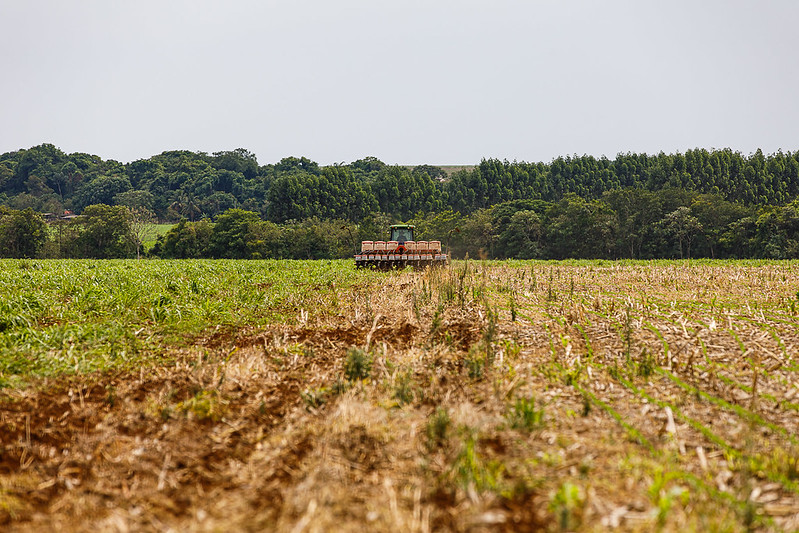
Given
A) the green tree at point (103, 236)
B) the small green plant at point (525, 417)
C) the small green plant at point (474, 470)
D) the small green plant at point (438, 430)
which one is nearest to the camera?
the small green plant at point (474, 470)

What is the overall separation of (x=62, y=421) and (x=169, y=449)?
1381 mm

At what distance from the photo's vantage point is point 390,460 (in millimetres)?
4078

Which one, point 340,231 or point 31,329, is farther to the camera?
point 340,231

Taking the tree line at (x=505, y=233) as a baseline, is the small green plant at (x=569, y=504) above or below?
below

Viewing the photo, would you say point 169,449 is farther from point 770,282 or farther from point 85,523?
point 770,282

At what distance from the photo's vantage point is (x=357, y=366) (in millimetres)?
6348

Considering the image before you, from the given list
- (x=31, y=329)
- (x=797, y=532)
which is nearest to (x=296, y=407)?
(x=797, y=532)

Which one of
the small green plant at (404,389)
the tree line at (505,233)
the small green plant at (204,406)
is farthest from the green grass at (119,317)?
the tree line at (505,233)

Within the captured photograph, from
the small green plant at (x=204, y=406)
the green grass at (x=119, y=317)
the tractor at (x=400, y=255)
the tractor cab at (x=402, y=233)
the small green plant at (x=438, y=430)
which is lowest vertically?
the small green plant at (x=204, y=406)

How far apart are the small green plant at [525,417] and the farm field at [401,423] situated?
21mm

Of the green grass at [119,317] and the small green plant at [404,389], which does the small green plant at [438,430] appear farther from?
the green grass at [119,317]

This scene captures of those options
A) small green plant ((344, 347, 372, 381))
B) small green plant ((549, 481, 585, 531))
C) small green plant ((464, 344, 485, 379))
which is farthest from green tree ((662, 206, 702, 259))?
small green plant ((549, 481, 585, 531))

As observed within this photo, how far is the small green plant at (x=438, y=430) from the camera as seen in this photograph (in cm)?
429

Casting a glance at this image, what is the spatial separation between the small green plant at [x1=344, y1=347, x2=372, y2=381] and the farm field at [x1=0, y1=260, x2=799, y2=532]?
34 mm
